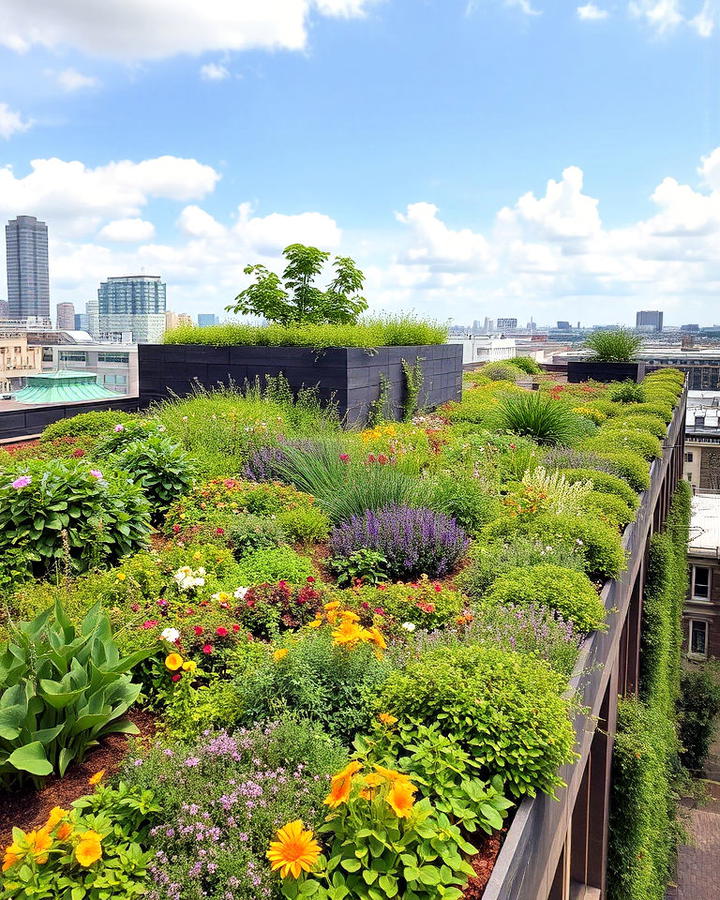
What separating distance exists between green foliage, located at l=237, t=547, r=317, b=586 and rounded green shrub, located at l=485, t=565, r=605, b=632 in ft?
4.12

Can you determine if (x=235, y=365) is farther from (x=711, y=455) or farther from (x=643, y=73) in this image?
(x=711, y=455)

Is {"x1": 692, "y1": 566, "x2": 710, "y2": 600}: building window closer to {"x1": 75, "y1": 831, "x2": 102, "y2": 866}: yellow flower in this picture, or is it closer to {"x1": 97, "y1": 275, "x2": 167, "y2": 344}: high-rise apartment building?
{"x1": 75, "y1": 831, "x2": 102, "y2": 866}: yellow flower

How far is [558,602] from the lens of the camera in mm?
4219

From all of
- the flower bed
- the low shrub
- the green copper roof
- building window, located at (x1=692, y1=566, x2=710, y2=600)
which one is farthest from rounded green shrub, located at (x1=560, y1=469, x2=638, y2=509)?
building window, located at (x1=692, y1=566, x2=710, y2=600)

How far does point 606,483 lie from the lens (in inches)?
294

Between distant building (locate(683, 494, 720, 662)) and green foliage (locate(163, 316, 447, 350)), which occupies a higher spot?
green foliage (locate(163, 316, 447, 350))

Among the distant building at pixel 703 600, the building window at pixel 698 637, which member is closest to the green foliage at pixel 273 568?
the distant building at pixel 703 600

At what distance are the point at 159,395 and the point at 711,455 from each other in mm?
41463

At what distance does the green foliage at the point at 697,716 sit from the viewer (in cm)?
2077

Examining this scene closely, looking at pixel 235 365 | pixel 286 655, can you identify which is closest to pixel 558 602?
pixel 286 655

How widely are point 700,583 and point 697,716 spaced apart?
31.5 feet

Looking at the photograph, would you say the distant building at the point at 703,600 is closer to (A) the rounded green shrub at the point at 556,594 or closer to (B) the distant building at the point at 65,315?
(A) the rounded green shrub at the point at 556,594

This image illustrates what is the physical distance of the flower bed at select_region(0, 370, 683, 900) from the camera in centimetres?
223

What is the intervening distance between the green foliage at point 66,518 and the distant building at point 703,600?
A: 27.7 m
